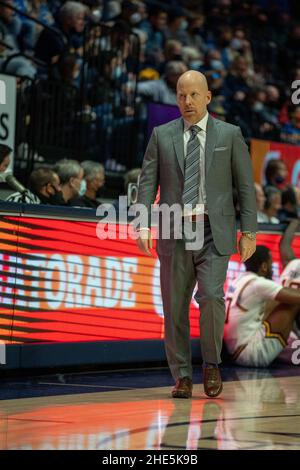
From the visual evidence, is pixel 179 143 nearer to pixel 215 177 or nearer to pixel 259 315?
pixel 215 177

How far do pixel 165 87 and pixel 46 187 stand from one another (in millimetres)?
5005

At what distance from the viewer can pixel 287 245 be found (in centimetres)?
1059

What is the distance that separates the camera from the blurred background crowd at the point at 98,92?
11586 mm

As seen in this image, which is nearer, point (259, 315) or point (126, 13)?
point (259, 315)

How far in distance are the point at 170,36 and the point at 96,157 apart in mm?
4732

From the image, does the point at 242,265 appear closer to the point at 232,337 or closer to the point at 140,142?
the point at 232,337

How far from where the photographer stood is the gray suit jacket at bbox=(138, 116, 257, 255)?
7.10 m

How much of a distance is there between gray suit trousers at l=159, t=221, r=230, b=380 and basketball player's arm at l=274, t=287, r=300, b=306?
7.88ft

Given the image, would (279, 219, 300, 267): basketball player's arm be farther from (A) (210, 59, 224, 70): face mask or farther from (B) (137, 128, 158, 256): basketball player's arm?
(A) (210, 59, 224, 70): face mask

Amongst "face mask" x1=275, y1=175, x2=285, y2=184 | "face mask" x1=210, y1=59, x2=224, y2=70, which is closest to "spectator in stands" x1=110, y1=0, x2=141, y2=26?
"face mask" x1=210, y1=59, x2=224, y2=70

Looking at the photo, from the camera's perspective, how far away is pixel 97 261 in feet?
28.8

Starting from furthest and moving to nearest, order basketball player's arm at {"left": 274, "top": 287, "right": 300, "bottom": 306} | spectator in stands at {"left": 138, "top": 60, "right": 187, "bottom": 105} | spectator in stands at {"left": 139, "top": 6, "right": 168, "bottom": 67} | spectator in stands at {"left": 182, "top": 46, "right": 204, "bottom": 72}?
spectator in stands at {"left": 182, "top": 46, "right": 204, "bottom": 72}, spectator in stands at {"left": 139, "top": 6, "right": 168, "bottom": 67}, spectator in stands at {"left": 138, "top": 60, "right": 187, "bottom": 105}, basketball player's arm at {"left": 274, "top": 287, "right": 300, "bottom": 306}

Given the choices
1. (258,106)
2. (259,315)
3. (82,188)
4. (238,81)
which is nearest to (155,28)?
(238,81)
